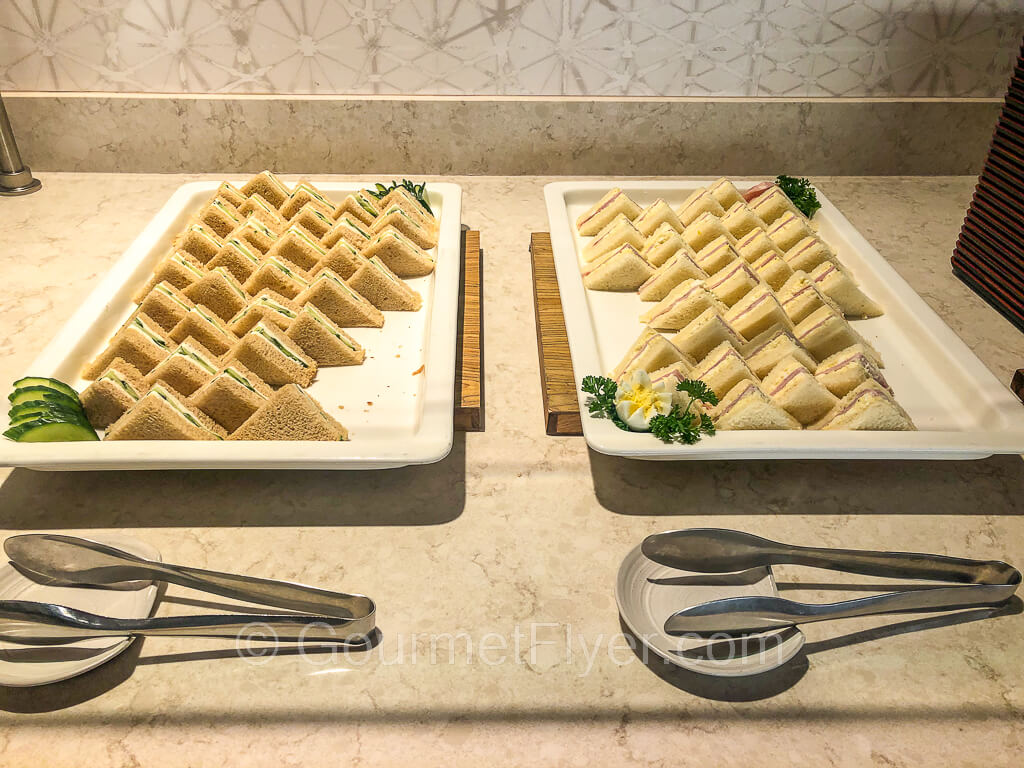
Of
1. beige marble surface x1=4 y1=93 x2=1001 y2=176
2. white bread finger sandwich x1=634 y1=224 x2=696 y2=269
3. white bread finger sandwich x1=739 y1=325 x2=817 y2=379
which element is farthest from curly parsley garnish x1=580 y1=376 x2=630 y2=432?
beige marble surface x1=4 y1=93 x2=1001 y2=176

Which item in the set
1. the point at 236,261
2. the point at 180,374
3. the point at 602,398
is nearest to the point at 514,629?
the point at 602,398

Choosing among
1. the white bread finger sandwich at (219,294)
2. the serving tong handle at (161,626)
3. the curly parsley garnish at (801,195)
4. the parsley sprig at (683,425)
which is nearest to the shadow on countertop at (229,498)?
the serving tong handle at (161,626)

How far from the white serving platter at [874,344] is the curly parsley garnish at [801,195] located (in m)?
0.03

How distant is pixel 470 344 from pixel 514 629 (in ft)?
2.07

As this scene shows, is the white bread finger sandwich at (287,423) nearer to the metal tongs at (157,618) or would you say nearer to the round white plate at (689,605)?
the metal tongs at (157,618)

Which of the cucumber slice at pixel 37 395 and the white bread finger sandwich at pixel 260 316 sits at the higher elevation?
the cucumber slice at pixel 37 395

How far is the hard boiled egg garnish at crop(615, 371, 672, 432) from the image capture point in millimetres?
→ 1208

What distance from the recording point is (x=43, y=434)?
1.17m

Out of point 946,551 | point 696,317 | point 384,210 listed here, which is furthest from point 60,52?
point 946,551

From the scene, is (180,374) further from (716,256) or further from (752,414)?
(716,256)

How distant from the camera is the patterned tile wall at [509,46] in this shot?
6.69 feet

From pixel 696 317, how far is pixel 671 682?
0.77 m

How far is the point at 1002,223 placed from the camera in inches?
65.3

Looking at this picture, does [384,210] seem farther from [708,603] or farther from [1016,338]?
[1016,338]
